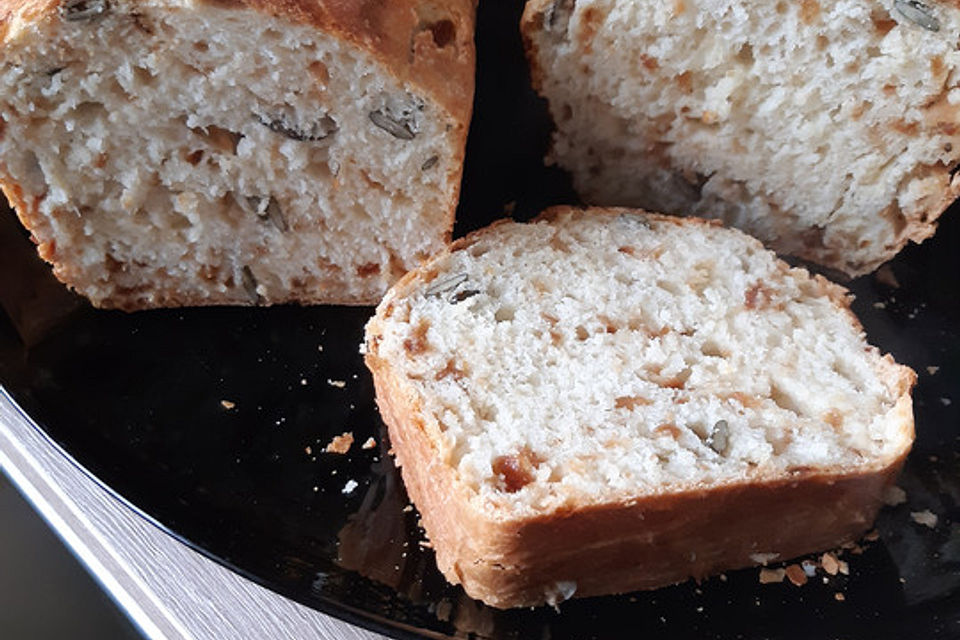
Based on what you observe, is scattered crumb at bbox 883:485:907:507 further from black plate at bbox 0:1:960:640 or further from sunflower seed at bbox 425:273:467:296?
sunflower seed at bbox 425:273:467:296

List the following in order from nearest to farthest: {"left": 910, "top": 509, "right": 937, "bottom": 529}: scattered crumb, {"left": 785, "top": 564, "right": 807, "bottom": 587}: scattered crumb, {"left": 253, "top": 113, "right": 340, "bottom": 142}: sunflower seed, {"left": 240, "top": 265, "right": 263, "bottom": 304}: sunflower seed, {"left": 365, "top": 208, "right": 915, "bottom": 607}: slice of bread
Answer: {"left": 365, "top": 208, "right": 915, "bottom": 607}: slice of bread
{"left": 785, "top": 564, "right": 807, "bottom": 587}: scattered crumb
{"left": 910, "top": 509, "right": 937, "bottom": 529}: scattered crumb
{"left": 253, "top": 113, "right": 340, "bottom": 142}: sunflower seed
{"left": 240, "top": 265, "right": 263, "bottom": 304}: sunflower seed

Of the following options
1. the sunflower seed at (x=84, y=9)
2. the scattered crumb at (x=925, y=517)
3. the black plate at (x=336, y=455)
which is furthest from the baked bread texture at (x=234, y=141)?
the scattered crumb at (x=925, y=517)

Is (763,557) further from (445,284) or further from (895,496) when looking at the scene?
(445,284)

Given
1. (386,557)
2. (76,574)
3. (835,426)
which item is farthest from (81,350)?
(835,426)

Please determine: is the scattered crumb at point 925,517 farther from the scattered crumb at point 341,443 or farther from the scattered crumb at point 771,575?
the scattered crumb at point 341,443

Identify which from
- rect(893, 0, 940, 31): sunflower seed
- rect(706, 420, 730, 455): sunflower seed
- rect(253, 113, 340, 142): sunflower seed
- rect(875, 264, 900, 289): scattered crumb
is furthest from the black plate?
rect(893, 0, 940, 31): sunflower seed

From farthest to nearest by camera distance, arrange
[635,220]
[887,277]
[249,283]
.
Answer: [887,277] → [249,283] → [635,220]

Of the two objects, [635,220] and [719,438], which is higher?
[635,220]

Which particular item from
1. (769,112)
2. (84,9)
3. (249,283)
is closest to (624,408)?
(769,112)
